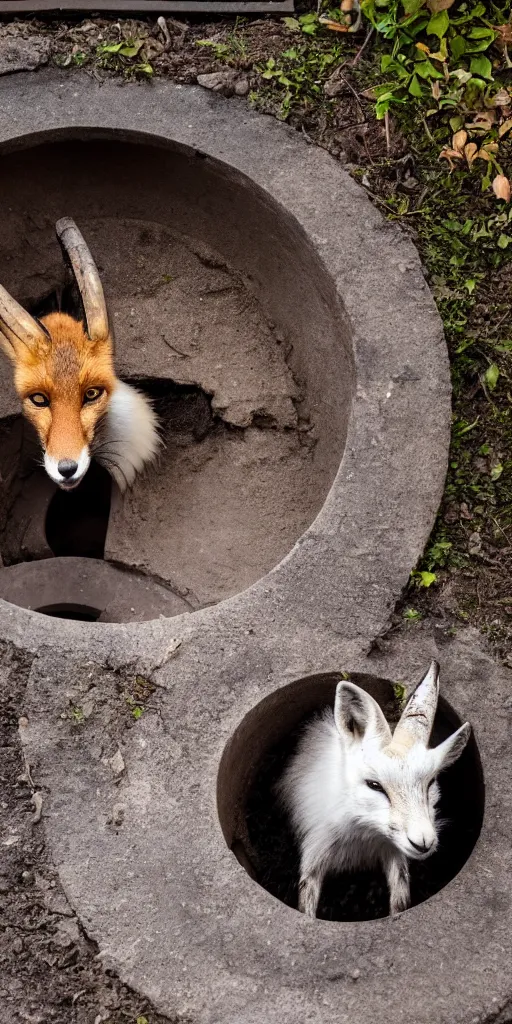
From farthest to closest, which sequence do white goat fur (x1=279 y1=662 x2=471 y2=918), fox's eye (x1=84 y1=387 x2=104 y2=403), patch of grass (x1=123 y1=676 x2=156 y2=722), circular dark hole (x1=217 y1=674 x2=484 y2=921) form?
1. fox's eye (x1=84 y1=387 x2=104 y2=403)
2. circular dark hole (x1=217 y1=674 x2=484 y2=921)
3. patch of grass (x1=123 y1=676 x2=156 y2=722)
4. white goat fur (x1=279 y1=662 x2=471 y2=918)

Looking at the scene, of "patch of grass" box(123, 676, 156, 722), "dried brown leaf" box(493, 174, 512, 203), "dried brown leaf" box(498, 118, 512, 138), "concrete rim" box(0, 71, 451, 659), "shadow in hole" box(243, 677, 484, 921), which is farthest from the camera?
"dried brown leaf" box(498, 118, 512, 138)

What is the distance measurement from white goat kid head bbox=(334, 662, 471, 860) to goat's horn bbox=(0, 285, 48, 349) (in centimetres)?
215

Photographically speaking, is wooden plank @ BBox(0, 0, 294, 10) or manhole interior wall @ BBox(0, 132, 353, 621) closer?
manhole interior wall @ BBox(0, 132, 353, 621)

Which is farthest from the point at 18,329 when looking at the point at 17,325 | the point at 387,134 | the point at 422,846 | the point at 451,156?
the point at 422,846

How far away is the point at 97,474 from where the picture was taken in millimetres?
5980

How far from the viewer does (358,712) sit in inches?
151

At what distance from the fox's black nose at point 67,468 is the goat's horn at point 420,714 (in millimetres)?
1771

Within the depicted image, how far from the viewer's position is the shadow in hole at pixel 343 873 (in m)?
4.43

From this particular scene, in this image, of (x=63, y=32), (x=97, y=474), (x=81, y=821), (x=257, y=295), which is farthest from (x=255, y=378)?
(x=81, y=821)

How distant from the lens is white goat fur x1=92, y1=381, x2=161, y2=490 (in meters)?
5.09

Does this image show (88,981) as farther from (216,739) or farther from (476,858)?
(476,858)

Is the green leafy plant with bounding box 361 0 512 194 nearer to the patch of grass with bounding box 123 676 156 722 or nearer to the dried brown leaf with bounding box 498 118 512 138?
the dried brown leaf with bounding box 498 118 512 138

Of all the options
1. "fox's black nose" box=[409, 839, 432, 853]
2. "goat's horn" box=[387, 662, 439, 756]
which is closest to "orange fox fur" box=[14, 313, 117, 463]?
"goat's horn" box=[387, 662, 439, 756]

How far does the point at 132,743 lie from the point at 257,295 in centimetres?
279
